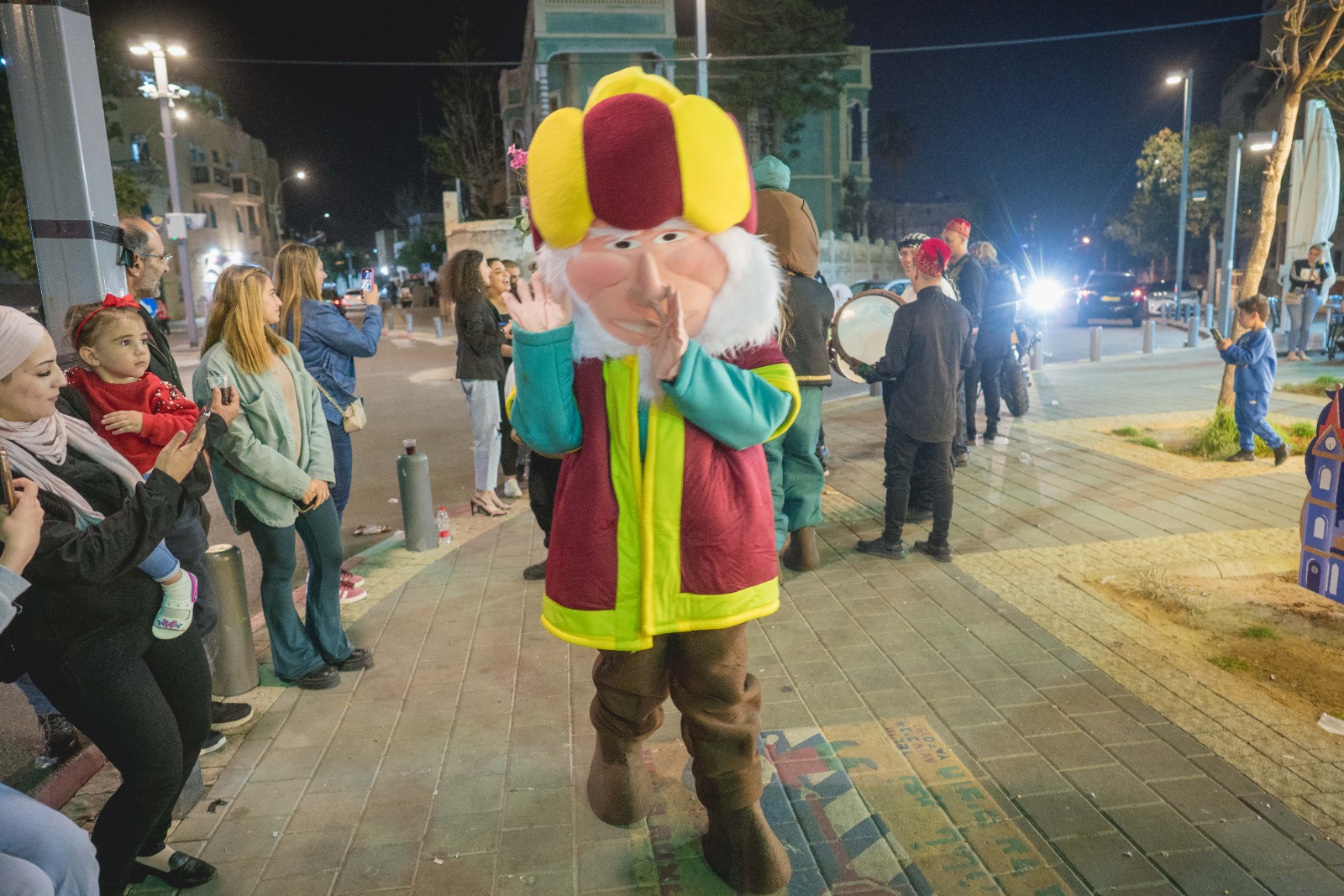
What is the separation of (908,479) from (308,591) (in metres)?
3.67

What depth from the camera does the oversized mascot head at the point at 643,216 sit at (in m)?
2.38

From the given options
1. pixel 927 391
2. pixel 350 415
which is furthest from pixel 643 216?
pixel 927 391

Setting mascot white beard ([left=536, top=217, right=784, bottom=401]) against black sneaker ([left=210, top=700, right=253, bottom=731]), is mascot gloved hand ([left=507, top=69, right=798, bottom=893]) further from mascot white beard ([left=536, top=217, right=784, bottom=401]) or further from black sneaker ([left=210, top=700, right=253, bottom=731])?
black sneaker ([left=210, top=700, right=253, bottom=731])

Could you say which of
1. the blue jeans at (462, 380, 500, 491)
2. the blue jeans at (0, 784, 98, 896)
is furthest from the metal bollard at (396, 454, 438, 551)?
the blue jeans at (0, 784, 98, 896)

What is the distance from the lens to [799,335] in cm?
533

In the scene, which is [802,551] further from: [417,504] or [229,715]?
[229,715]

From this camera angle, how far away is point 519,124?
141ft

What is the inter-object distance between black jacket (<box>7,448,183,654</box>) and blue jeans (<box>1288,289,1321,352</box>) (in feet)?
58.6

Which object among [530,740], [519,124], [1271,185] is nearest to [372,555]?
[530,740]

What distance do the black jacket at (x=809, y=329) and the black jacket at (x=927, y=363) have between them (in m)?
0.57

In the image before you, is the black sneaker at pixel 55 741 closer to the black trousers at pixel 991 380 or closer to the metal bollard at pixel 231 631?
the metal bollard at pixel 231 631

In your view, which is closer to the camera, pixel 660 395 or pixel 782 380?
pixel 660 395

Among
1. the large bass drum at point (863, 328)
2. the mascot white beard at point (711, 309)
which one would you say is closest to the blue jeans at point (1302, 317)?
the large bass drum at point (863, 328)

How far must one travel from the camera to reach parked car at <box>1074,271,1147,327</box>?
2576 cm
